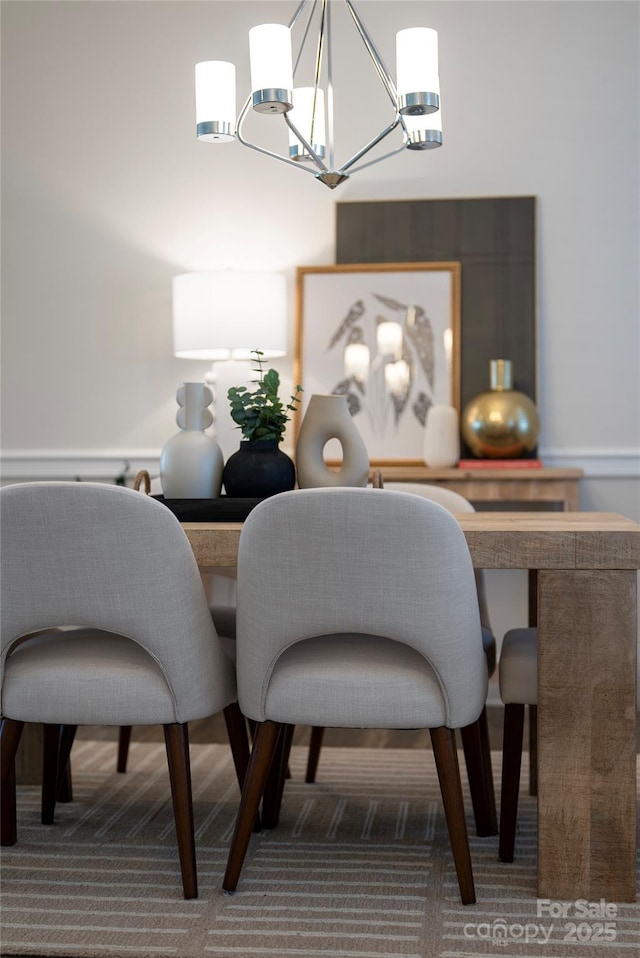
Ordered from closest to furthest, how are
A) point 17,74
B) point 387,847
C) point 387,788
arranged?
1. point 387,847
2. point 387,788
3. point 17,74

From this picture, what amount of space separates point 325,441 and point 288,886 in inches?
37.4

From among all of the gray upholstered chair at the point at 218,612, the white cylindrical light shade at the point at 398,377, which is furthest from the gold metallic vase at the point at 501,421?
the gray upholstered chair at the point at 218,612

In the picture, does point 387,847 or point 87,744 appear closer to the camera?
point 387,847

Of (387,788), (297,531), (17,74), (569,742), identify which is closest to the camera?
(297,531)

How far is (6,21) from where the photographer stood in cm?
405

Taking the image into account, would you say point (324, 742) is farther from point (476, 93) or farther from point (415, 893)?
point (476, 93)

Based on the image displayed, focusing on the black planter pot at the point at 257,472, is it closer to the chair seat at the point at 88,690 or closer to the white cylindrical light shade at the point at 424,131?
the chair seat at the point at 88,690

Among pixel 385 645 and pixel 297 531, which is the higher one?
pixel 297 531

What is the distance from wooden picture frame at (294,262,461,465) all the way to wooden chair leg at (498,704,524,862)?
174 cm

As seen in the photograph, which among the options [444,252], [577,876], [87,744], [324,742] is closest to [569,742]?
[577,876]

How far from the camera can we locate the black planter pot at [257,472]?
2363 mm

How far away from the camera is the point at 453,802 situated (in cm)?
192

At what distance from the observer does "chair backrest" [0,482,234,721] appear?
1859mm

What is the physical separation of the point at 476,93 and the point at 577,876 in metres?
Answer: 2.84
